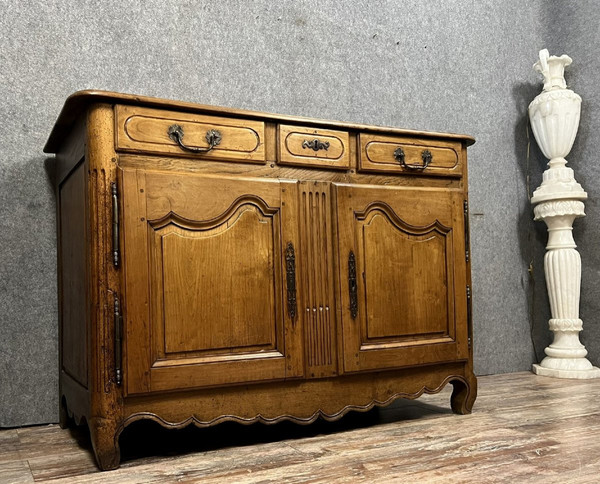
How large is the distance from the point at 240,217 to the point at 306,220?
0.58 ft

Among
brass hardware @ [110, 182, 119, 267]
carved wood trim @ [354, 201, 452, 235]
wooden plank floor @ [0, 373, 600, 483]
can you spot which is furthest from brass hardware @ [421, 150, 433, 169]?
brass hardware @ [110, 182, 119, 267]

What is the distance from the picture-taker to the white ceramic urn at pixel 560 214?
7.66ft

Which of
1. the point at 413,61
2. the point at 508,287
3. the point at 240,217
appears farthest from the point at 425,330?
the point at 413,61

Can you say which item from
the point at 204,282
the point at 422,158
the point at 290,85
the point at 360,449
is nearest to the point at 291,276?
the point at 204,282

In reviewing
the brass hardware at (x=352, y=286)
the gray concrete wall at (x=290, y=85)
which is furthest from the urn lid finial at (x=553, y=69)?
the brass hardware at (x=352, y=286)

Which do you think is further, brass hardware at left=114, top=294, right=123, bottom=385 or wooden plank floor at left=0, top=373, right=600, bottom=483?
brass hardware at left=114, top=294, right=123, bottom=385

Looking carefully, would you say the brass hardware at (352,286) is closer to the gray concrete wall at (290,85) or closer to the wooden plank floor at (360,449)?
the wooden plank floor at (360,449)

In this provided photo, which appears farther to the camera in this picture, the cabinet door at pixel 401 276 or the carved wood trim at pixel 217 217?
the cabinet door at pixel 401 276

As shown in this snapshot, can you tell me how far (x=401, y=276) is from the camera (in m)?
1.61

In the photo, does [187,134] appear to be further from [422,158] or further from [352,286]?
[422,158]

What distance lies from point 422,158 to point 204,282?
0.72m

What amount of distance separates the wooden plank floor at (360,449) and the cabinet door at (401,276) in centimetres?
19

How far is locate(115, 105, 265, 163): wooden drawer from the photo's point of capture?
1314 mm

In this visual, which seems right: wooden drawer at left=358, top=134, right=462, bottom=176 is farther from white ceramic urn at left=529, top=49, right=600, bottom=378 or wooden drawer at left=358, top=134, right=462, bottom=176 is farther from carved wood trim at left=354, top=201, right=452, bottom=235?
white ceramic urn at left=529, top=49, right=600, bottom=378
